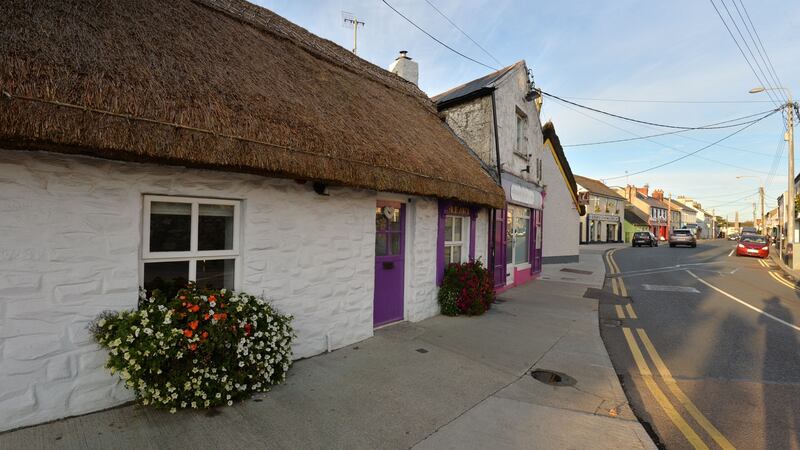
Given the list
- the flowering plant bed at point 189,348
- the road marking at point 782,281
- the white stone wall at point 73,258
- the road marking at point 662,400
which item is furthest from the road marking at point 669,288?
Result: the flowering plant bed at point 189,348

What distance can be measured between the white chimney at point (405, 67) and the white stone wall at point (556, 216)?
342 inches

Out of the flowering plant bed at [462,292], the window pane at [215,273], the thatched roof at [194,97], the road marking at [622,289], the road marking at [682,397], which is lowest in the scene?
the road marking at [682,397]

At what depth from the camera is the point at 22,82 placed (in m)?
2.58

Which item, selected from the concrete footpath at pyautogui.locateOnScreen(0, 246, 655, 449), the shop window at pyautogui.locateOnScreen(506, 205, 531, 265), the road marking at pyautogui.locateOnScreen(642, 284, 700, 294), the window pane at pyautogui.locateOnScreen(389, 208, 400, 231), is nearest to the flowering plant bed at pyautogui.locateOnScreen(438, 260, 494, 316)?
Answer: the concrete footpath at pyautogui.locateOnScreen(0, 246, 655, 449)

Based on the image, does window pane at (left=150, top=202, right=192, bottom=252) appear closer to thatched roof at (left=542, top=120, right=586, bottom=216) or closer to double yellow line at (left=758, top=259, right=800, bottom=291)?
thatched roof at (left=542, top=120, right=586, bottom=216)

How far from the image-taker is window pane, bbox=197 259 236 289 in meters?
4.00

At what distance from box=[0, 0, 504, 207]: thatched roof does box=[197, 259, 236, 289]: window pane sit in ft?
3.83

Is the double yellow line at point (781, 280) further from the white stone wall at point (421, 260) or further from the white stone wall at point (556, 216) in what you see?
Answer: the white stone wall at point (421, 260)

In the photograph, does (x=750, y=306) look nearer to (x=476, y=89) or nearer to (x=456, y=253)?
(x=456, y=253)

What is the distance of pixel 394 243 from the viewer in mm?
6426

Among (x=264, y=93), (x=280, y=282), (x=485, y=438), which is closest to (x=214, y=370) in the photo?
(x=280, y=282)

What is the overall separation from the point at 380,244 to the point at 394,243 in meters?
0.36

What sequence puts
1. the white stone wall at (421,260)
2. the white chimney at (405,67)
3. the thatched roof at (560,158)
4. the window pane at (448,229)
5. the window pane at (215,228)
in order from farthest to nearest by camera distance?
the thatched roof at (560,158)
the white chimney at (405,67)
the window pane at (448,229)
the white stone wall at (421,260)
the window pane at (215,228)

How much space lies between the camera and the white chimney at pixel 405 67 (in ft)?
32.2
